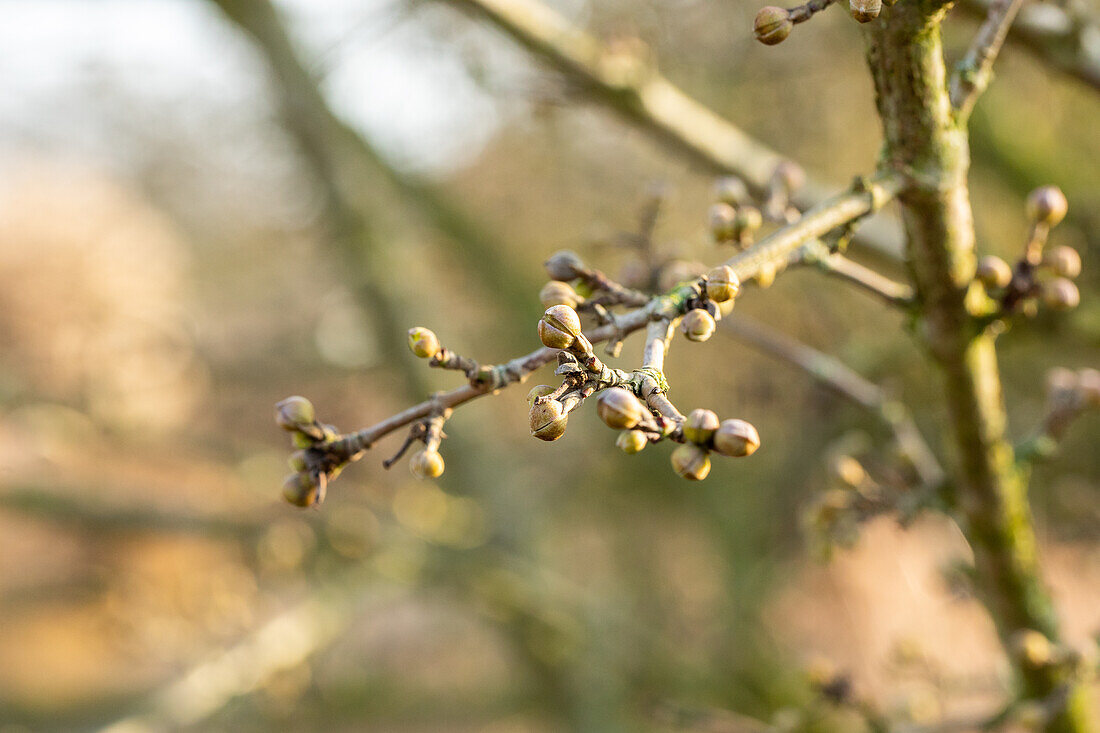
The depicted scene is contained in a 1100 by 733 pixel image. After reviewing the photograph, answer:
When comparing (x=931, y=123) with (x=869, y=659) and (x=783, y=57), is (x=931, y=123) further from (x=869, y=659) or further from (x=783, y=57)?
(x=869, y=659)

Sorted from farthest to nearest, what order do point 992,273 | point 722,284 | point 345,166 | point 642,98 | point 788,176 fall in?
point 345,166 < point 642,98 < point 788,176 < point 992,273 < point 722,284

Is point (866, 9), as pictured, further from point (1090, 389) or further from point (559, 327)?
point (1090, 389)

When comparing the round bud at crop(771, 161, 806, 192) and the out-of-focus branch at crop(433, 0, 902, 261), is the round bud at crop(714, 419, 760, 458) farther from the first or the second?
the out-of-focus branch at crop(433, 0, 902, 261)

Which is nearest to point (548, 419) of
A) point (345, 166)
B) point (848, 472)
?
point (848, 472)

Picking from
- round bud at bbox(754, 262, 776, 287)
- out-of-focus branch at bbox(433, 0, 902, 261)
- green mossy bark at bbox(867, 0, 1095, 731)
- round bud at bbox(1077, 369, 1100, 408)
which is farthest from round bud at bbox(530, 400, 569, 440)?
out-of-focus branch at bbox(433, 0, 902, 261)

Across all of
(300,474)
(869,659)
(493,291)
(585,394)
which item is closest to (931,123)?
(585,394)
